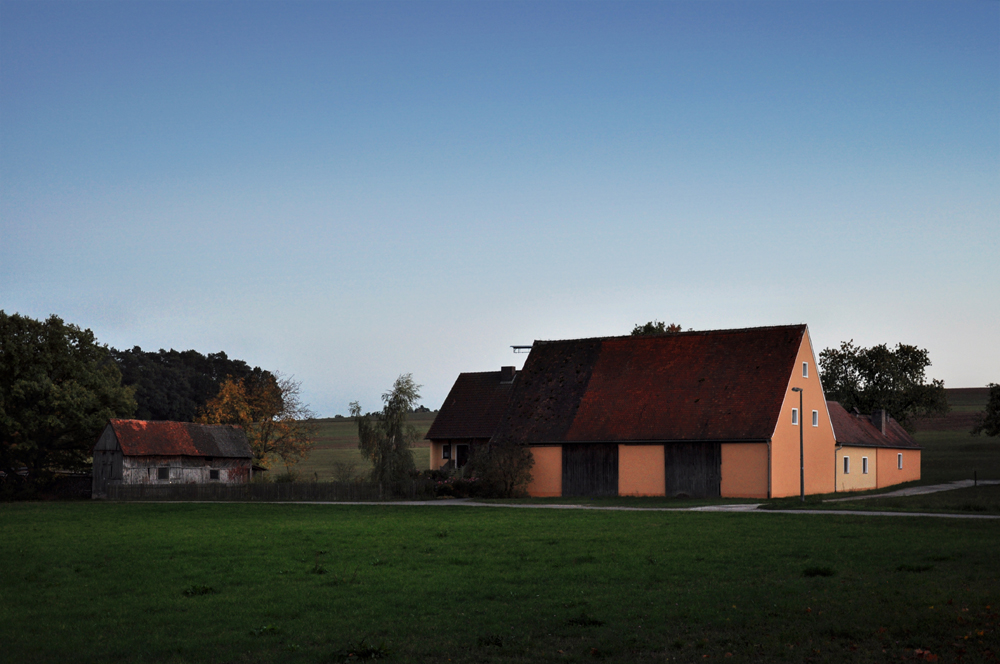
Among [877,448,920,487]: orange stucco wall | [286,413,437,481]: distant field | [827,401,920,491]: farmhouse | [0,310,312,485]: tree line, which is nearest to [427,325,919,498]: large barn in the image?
[827,401,920,491]: farmhouse

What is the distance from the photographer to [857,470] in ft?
171

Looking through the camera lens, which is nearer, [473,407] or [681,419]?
[681,419]

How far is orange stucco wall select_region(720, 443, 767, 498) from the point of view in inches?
1665

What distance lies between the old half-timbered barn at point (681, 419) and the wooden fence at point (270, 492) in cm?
578

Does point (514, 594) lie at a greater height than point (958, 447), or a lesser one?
greater

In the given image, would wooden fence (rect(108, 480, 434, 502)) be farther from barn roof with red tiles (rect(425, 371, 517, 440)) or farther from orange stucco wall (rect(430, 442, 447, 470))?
orange stucco wall (rect(430, 442, 447, 470))

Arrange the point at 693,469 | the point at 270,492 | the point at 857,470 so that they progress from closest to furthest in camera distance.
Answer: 1. the point at 693,469
2. the point at 270,492
3. the point at 857,470

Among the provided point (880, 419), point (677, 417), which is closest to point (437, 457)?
point (677, 417)

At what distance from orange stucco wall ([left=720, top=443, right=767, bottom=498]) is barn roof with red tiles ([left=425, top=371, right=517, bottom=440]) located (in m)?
16.6

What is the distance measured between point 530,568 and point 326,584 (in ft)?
12.5

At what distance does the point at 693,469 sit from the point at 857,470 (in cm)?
1378

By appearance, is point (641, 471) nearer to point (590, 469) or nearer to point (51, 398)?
point (590, 469)

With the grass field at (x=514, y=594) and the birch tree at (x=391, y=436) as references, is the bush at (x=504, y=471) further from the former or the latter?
the grass field at (x=514, y=594)

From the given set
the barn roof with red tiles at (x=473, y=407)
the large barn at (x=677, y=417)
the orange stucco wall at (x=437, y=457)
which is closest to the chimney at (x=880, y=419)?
the large barn at (x=677, y=417)
